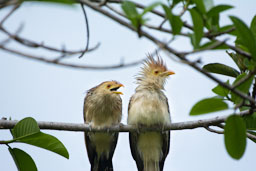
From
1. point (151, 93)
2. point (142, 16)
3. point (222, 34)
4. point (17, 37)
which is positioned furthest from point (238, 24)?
point (151, 93)

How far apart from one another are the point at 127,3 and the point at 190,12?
15.2 inches

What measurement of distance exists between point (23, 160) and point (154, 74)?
2816mm

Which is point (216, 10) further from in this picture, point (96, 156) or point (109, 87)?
point (96, 156)

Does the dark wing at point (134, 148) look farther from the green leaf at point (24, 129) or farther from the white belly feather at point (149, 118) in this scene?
the green leaf at point (24, 129)

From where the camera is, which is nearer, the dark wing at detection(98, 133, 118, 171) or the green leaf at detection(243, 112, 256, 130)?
the green leaf at detection(243, 112, 256, 130)

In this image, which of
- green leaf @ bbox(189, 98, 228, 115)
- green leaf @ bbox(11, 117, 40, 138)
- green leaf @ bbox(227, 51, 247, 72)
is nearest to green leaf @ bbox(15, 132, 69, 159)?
green leaf @ bbox(11, 117, 40, 138)

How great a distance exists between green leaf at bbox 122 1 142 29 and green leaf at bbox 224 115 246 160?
0.88 metres

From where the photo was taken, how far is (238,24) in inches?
86.2

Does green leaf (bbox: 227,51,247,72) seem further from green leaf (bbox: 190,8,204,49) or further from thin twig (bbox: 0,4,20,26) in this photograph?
thin twig (bbox: 0,4,20,26)

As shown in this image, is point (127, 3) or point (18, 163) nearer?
point (127, 3)

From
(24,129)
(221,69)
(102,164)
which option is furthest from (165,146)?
(24,129)

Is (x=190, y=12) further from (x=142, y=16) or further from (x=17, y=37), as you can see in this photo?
(x=17, y=37)

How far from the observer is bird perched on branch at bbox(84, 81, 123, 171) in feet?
16.9

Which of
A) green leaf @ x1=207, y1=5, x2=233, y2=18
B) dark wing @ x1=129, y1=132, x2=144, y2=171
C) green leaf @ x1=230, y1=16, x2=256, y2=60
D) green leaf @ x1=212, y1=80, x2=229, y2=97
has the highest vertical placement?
green leaf @ x1=207, y1=5, x2=233, y2=18
